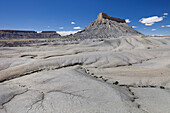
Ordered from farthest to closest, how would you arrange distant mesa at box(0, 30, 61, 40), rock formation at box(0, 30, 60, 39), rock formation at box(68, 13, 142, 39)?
rock formation at box(0, 30, 60, 39), distant mesa at box(0, 30, 61, 40), rock formation at box(68, 13, 142, 39)

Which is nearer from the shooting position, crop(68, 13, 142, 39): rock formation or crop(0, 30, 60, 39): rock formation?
crop(68, 13, 142, 39): rock formation

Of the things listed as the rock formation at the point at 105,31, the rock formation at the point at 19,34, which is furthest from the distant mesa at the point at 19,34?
the rock formation at the point at 105,31

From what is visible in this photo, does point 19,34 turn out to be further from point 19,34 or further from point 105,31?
point 105,31

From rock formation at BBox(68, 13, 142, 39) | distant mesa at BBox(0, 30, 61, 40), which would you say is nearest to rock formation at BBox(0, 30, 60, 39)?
distant mesa at BBox(0, 30, 61, 40)

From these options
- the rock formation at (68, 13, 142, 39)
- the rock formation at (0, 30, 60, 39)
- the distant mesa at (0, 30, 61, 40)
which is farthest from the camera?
the rock formation at (0, 30, 60, 39)

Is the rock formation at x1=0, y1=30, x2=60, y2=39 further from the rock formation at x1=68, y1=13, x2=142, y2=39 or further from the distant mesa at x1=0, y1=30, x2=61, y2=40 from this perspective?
the rock formation at x1=68, y1=13, x2=142, y2=39

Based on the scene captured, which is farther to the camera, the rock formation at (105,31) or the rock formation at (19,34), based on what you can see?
the rock formation at (19,34)

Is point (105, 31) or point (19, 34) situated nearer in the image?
point (105, 31)

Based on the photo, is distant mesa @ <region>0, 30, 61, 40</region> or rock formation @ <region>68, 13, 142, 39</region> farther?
distant mesa @ <region>0, 30, 61, 40</region>

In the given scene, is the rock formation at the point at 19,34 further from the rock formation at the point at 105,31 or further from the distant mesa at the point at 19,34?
the rock formation at the point at 105,31

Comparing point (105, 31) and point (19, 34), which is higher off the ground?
point (19, 34)

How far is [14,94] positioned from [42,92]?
1.87 meters

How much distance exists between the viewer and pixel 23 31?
490 feet

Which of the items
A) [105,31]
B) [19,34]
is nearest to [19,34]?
[19,34]
